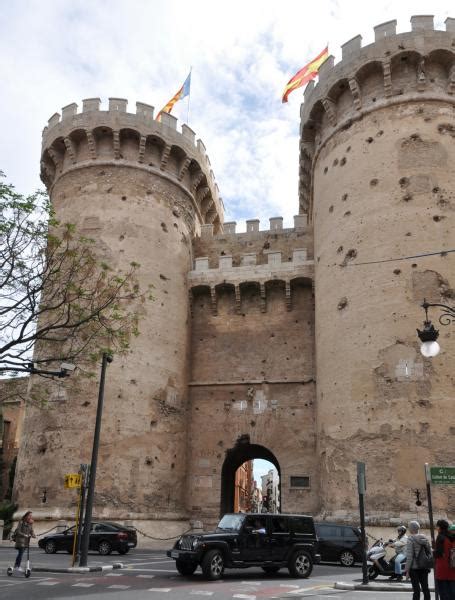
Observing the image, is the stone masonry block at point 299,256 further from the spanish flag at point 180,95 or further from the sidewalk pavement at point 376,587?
the sidewalk pavement at point 376,587

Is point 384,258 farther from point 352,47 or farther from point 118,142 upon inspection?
point 118,142

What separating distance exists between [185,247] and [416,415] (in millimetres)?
13724

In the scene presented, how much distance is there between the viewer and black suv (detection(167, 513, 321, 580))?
12.5m

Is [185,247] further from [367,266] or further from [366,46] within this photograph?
[366,46]

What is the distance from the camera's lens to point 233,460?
27.4 meters

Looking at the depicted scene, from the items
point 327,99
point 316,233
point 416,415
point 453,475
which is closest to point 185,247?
point 316,233

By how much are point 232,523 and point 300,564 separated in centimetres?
187

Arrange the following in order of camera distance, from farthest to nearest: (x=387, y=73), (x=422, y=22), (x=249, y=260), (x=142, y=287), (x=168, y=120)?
(x=168, y=120) → (x=249, y=260) → (x=142, y=287) → (x=422, y=22) → (x=387, y=73)

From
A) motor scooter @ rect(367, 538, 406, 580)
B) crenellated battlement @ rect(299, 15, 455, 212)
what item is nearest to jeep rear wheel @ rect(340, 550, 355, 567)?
motor scooter @ rect(367, 538, 406, 580)

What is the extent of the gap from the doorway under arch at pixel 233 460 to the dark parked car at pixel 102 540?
21.5ft

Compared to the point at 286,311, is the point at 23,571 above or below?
below

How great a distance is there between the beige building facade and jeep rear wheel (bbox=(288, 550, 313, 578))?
20.1 feet

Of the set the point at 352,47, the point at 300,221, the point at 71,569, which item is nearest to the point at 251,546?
the point at 71,569

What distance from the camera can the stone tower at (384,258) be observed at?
19.5 meters
